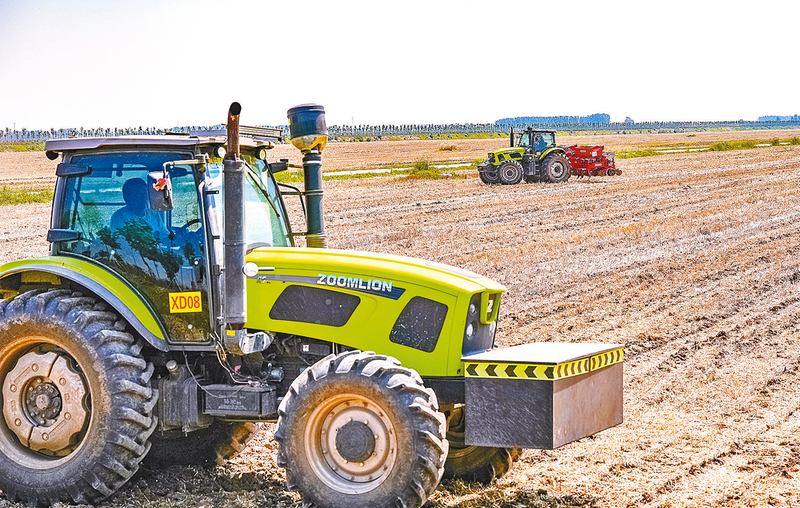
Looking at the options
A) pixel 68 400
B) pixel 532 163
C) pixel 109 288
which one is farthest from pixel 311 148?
pixel 532 163

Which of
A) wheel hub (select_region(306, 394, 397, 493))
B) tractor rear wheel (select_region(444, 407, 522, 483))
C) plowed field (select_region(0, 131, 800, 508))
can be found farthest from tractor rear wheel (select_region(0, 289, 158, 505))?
tractor rear wheel (select_region(444, 407, 522, 483))

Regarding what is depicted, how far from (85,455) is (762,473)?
15.0 feet

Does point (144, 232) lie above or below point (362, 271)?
above

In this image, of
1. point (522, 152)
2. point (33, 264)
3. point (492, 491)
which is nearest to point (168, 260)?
point (33, 264)

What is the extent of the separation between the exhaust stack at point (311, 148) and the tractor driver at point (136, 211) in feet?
3.55

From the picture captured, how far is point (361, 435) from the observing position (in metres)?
5.19

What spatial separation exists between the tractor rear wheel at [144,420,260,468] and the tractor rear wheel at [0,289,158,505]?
32.7 inches

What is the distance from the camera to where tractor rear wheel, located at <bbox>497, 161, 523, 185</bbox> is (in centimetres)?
2975

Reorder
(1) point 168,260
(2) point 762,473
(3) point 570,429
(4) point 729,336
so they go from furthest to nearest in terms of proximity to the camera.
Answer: (4) point 729,336, (2) point 762,473, (1) point 168,260, (3) point 570,429

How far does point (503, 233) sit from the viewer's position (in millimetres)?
18266

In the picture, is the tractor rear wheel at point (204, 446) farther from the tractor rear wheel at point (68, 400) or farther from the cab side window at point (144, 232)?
the cab side window at point (144, 232)

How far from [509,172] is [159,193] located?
25.0 m

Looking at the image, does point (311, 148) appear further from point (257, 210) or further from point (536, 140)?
point (536, 140)

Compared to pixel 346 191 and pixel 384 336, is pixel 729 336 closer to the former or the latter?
pixel 384 336
